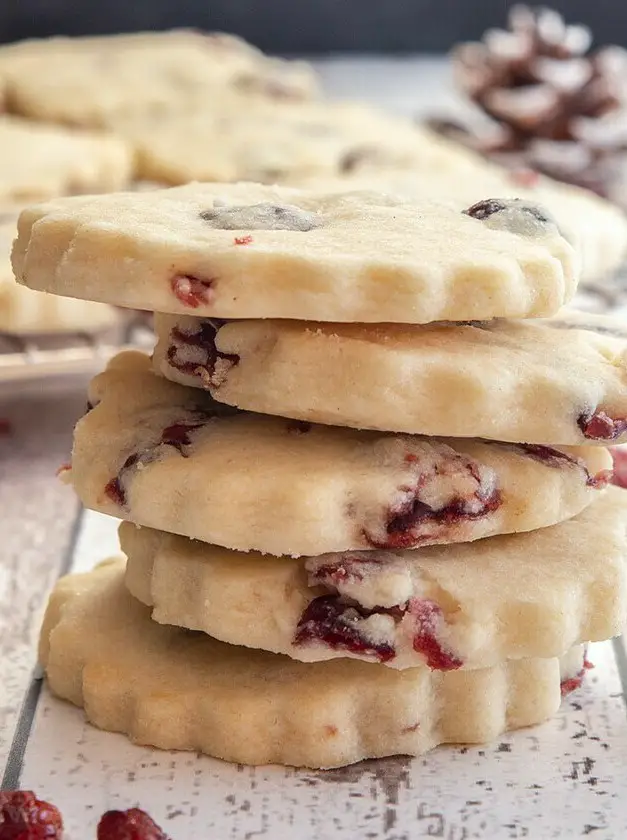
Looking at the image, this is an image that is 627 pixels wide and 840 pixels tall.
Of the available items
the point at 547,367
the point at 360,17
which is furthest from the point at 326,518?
the point at 360,17

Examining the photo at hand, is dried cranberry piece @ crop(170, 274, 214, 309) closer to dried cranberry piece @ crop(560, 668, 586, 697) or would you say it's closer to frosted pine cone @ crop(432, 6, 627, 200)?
dried cranberry piece @ crop(560, 668, 586, 697)

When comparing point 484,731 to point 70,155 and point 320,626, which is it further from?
point 70,155

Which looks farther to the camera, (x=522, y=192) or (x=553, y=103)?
(x=553, y=103)

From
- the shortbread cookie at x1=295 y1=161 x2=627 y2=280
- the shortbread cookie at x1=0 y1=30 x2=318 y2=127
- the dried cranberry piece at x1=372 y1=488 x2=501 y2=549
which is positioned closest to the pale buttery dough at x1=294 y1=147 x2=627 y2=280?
the shortbread cookie at x1=295 y1=161 x2=627 y2=280

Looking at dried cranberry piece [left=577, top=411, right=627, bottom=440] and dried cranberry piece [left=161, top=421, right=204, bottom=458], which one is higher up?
dried cranberry piece [left=577, top=411, right=627, bottom=440]

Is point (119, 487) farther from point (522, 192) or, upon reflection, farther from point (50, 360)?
point (522, 192)

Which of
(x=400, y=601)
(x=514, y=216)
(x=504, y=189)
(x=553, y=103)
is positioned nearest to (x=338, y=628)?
(x=400, y=601)
